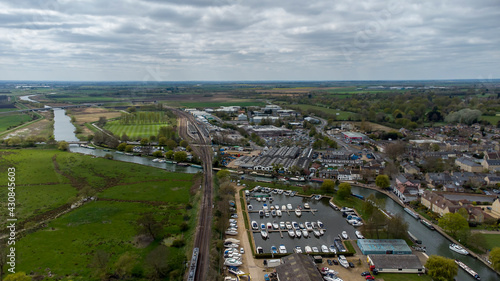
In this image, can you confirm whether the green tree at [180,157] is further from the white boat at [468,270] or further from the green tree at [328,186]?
the white boat at [468,270]

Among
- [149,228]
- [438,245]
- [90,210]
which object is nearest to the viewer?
[149,228]

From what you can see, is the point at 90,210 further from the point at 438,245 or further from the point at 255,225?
the point at 438,245

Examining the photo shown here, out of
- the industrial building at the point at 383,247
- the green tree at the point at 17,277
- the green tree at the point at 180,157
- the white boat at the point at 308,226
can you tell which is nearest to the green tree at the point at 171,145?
the green tree at the point at 180,157

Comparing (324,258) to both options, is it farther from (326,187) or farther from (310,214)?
(326,187)

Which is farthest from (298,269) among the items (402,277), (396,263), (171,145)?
(171,145)

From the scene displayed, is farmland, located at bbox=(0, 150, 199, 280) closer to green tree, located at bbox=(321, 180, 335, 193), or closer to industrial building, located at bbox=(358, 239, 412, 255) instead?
industrial building, located at bbox=(358, 239, 412, 255)

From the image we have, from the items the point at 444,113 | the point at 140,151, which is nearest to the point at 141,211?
the point at 140,151
